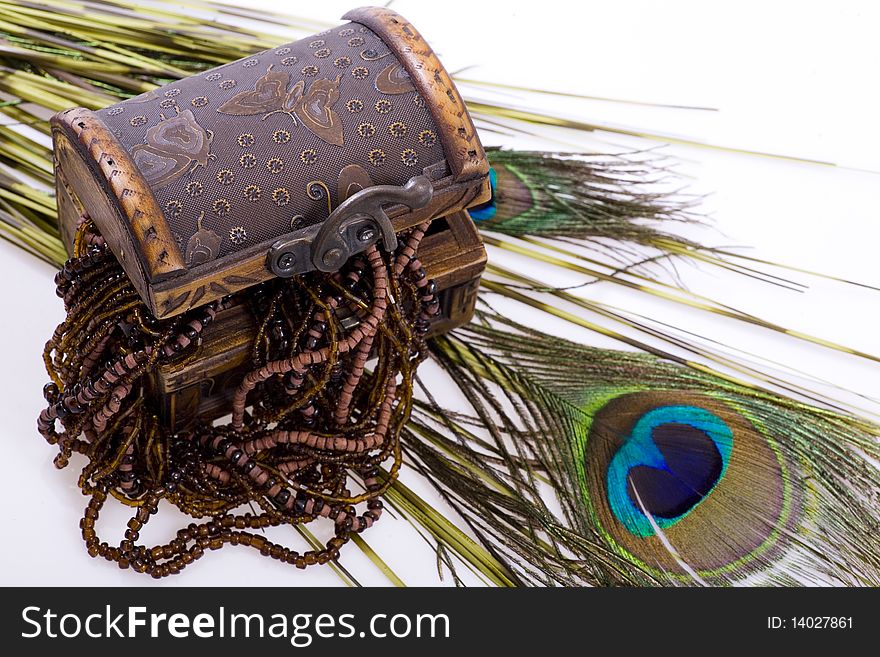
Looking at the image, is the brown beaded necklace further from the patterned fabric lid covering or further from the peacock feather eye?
the peacock feather eye

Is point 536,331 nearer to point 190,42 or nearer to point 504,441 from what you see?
point 504,441

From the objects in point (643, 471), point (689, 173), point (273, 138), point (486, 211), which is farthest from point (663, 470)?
point (273, 138)

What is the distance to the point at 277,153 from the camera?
6.29ft

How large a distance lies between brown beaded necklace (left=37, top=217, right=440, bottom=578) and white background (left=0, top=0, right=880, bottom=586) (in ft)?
0.19

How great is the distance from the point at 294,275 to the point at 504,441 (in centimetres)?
56

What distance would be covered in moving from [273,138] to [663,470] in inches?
35.6

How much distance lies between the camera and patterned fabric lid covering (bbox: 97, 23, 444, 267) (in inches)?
73.9

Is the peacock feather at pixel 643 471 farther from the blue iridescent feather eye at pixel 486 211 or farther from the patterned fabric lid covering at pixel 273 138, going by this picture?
the patterned fabric lid covering at pixel 273 138

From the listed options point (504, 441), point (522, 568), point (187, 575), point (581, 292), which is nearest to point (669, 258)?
point (581, 292)

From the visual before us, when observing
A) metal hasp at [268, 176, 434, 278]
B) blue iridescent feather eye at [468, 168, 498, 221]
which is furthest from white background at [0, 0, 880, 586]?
metal hasp at [268, 176, 434, 278]

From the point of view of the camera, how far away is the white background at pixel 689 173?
83.7 inches

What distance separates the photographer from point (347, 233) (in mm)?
1943

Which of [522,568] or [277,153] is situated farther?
[522,568]

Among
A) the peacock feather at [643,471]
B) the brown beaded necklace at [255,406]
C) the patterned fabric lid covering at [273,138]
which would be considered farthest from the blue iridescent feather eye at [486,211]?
the patterned fabric lid covering at [273,138]
